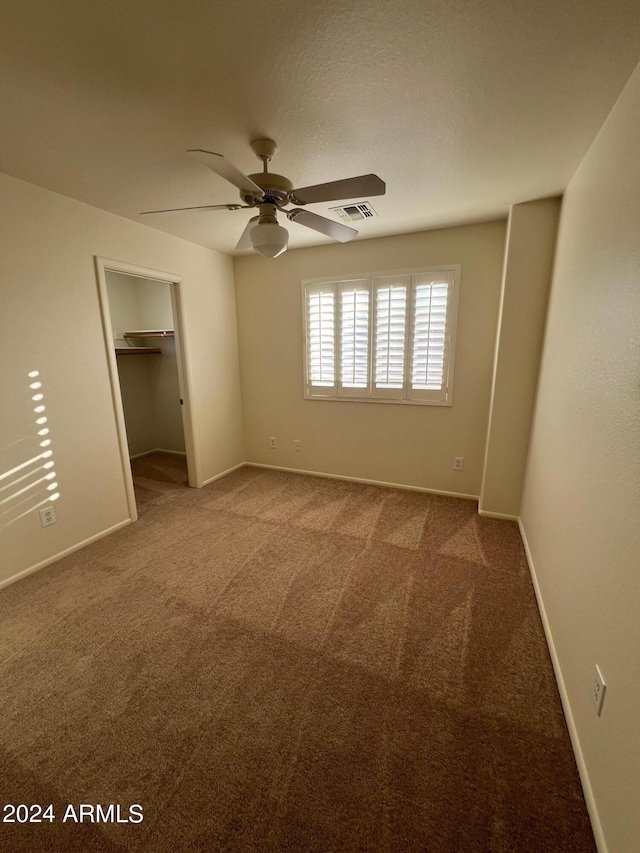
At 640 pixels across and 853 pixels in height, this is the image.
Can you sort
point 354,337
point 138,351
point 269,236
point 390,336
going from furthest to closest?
point 138,351
point 354,337
point 390,336
point 269,236

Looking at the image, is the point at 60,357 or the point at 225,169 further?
the point at 60,357

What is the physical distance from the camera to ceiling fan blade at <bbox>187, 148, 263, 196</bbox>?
125 cm

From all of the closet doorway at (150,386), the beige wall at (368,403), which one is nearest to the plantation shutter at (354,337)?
the beige wall at (368,403)

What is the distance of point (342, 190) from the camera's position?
62.1 inches

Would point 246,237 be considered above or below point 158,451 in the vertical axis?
above

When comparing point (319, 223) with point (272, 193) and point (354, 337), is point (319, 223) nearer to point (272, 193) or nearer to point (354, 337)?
point (272, 193)

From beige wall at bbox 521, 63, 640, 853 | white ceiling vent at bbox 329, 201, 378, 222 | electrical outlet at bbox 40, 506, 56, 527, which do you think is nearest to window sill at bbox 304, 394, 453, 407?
beige wall at bbox 521, 63, 640, 853

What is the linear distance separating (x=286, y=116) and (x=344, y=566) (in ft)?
8.38

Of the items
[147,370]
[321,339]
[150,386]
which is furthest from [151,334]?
[321,339]

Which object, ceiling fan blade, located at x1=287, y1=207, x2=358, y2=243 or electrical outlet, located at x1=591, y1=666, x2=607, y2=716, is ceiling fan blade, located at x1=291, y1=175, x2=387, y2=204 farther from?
electrical outlet, located at x1=591, y1=666, x2=607, y2=716

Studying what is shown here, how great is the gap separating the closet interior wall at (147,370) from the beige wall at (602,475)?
428 centimetres

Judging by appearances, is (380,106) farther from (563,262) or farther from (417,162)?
(563,262)

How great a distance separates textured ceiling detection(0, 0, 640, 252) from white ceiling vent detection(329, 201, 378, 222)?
0.33 metres

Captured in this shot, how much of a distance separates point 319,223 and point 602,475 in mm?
1875
